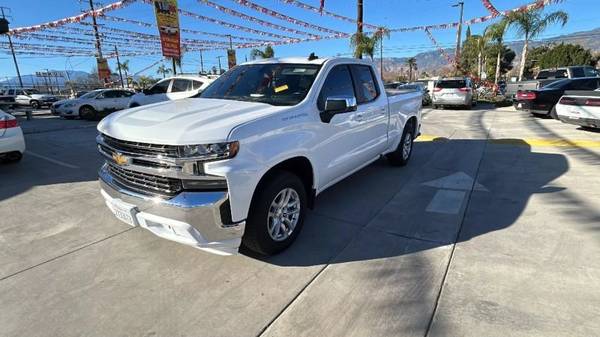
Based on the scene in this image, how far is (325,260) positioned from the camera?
10.4ft

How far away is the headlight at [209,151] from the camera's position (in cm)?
252

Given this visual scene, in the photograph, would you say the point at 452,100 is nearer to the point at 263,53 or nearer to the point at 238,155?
the point at 238,155

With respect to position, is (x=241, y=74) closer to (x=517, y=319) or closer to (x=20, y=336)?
(x=20, y=336)

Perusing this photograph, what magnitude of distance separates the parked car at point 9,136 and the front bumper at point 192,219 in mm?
4860

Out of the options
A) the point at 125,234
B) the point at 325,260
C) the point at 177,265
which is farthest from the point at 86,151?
the point at 325,260

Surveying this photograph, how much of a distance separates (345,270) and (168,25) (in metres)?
15.4

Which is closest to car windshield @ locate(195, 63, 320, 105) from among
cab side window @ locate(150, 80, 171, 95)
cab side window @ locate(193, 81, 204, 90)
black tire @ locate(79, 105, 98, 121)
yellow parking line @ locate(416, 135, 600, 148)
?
yellow parking line @ locate(416, 135, 600, 148)

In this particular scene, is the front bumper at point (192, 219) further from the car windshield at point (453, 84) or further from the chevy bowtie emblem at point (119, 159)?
the car windshield at point (453, 84)

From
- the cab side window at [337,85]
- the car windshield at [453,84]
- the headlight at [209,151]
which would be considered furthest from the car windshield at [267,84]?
the car windshield at [453,84]

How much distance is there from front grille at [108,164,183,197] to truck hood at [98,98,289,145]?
0.30 meters

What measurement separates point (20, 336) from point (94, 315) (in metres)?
0.43

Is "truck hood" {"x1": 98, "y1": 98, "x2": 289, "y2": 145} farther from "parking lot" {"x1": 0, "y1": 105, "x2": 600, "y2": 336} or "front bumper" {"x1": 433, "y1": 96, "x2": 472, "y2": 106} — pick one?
"front bumper" {"x1": 433, "y1": 96, "x2": 472, "y2": 106}

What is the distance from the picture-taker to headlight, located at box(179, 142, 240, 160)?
2516 millimetres

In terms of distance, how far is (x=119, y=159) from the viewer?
289 cm
